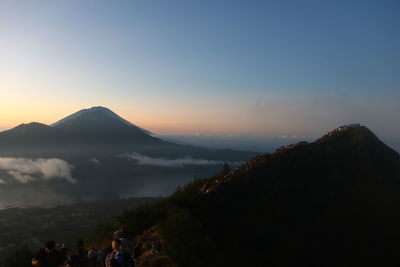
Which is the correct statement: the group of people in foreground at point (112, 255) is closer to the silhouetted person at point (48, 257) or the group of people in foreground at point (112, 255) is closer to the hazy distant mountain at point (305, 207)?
the silhouetted person at point (48, 257)

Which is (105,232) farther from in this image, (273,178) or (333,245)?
(333,245)

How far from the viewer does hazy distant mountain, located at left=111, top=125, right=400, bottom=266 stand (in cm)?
3319

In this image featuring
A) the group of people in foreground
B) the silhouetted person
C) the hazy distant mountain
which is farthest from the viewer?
the hazy distant mountain

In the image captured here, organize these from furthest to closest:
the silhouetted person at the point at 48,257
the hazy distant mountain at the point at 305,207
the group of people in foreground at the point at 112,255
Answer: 1. the hazy distant mountain at the point at 305,207
2. the silhouetted person at the point at 48,257
3. the group of people in foreground at the point at 112,255

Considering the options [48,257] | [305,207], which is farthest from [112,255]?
[305,207]

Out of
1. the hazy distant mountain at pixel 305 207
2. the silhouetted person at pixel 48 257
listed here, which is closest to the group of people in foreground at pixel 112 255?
the silhouetted person at pixel 48 257

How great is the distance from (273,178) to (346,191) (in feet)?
23.9

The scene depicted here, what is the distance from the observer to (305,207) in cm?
3778

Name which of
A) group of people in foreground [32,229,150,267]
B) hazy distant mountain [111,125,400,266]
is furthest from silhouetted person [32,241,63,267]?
hazy distant mountain [111,125,400,266]

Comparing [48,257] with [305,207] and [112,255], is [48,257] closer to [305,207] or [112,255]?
[112,255]

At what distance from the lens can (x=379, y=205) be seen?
39.0 metres

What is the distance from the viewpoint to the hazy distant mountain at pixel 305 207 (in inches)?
1307

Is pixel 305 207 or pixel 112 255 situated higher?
pixel 112 255

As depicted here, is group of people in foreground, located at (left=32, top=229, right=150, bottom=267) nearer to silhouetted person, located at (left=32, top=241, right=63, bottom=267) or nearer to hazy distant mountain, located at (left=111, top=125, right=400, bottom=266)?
silhouetted person, located at (left=32, top=241, right=63, bottom=267)
